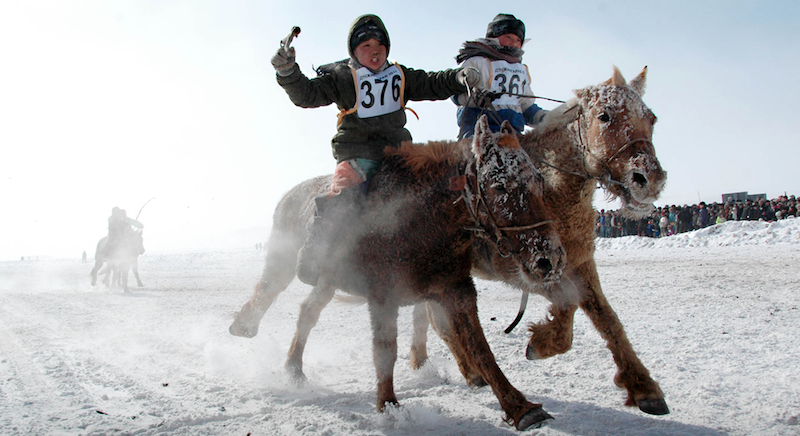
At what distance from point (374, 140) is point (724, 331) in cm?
417

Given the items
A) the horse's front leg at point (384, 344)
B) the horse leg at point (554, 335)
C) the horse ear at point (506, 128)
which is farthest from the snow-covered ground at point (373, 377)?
the horse ear at point (506, 128)

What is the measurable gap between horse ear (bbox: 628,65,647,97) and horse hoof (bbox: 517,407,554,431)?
2388 mm

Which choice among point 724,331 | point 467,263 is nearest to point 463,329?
point 467,263

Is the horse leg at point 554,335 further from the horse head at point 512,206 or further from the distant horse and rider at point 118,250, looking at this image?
the distant horse and rider at point 118,250

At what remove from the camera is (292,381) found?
15.0ft

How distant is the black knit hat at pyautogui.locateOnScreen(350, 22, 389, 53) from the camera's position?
391 centimetres

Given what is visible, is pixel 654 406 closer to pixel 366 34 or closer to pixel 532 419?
pixel 532 419

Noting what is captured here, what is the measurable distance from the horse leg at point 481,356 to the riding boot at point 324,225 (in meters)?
0.93

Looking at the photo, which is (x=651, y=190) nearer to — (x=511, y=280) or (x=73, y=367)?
(x=511, y=280)

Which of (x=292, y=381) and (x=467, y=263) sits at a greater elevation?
(x=467, y=263)

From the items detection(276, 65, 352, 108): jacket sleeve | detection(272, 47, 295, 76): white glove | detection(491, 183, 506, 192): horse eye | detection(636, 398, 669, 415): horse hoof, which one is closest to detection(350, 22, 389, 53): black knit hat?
detection(276, 65, 352, 108): jacket sleeve

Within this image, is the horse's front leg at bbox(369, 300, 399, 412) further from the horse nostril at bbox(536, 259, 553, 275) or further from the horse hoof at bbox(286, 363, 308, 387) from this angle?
the horse hoof at bbox(286, 363, 308, 387)

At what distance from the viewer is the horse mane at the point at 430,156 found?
3488 mm

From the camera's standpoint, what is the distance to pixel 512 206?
296cm
